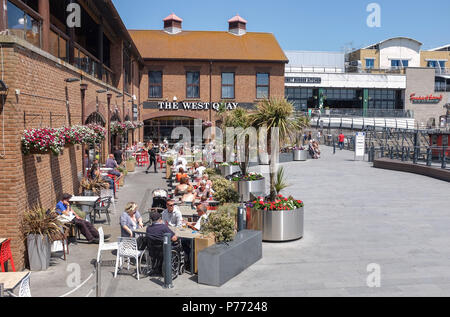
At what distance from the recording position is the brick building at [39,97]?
8.09m

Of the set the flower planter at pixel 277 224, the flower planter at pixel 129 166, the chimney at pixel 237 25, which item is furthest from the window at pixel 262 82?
the flower planter at pixel 277 224

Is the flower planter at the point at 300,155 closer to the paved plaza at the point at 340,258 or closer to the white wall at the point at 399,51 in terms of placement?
the paved plaza at the point at 340,258

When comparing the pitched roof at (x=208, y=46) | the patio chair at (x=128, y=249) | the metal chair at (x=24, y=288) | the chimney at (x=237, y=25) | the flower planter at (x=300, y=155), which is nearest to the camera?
the metal chair at (x=24, y=288)

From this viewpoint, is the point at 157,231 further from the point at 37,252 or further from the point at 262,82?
the point at 262,82

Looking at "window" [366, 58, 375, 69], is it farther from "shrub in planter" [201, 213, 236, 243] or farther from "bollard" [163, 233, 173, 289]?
"bollard" [163, 233, 173, 289]

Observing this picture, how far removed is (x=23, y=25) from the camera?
9.59m

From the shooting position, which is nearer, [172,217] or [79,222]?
[172,217]

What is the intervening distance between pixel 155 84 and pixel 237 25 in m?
9.85

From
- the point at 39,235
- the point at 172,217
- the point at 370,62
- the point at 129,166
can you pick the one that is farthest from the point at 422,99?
the point at 39,235

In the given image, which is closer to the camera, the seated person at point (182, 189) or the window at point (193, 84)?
the seated person at point (182, 189)

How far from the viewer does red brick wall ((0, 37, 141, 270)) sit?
8.08 m

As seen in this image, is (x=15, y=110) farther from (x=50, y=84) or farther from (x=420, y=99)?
(x=420, y=99)

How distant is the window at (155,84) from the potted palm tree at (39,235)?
2805 centimetres
